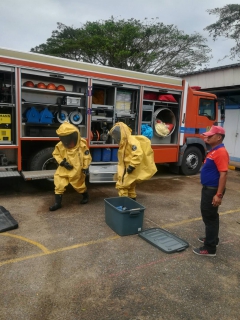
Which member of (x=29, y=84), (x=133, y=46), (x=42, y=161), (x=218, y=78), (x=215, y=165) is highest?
(x=133, y=46)

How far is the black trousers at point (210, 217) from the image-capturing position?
340 cm

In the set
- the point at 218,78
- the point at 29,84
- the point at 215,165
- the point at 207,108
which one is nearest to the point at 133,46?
the point at 218,78

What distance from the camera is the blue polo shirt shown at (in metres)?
3.24

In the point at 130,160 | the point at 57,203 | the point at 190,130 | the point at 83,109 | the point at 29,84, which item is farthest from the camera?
the point at 190,130

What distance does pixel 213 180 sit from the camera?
3.34 metres

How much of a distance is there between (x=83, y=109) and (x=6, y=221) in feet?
10.5

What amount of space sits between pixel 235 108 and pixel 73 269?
1081 centimetres

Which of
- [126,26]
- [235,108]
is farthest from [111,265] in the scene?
[126,26]

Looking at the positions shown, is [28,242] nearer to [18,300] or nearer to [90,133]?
[18,300]

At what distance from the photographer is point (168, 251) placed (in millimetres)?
3568

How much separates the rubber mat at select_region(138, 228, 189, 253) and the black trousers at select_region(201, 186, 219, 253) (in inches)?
14.4

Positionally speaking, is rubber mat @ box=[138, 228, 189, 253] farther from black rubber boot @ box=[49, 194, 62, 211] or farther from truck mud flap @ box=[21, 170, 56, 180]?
truck mud flap @ box=[21, 170, 56, 180]

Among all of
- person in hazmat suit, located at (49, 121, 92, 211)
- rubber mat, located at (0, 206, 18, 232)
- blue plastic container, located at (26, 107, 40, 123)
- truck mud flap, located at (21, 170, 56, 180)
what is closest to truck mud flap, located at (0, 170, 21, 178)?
truck mud flap, located at (21, 170, 56, 180)

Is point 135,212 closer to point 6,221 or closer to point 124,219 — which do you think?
point 124,219
